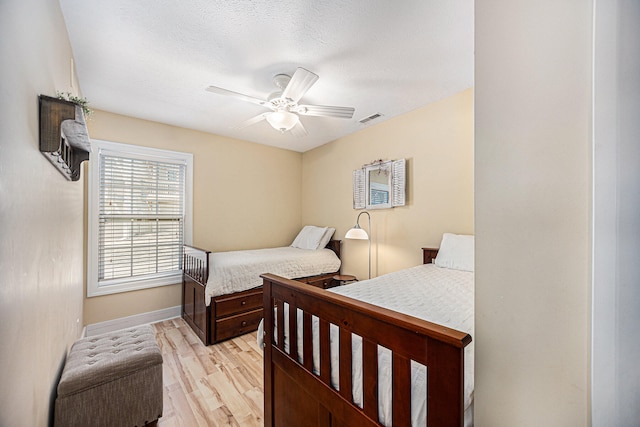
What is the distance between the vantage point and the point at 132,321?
3141mm

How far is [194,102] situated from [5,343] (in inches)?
101

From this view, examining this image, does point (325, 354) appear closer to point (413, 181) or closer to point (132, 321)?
point (413, 181)

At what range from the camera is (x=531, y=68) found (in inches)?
23.1

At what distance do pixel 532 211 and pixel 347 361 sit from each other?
866mm

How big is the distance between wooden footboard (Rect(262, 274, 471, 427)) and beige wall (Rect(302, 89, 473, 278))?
2.05 meters

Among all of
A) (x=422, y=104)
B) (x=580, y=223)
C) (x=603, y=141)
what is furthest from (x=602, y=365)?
(x=422, y=104)

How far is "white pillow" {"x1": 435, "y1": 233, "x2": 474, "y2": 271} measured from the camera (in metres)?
2.38

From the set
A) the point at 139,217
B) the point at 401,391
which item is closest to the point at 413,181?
the point at 401,391

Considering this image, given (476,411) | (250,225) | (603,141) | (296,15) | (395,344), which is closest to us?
(603,141)

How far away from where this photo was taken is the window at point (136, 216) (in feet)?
9.72

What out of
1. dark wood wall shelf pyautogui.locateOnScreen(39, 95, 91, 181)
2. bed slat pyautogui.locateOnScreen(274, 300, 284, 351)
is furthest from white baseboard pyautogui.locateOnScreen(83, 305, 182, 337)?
bed slat pyautogui.locateOnScreen(274, 300, 284, 351)

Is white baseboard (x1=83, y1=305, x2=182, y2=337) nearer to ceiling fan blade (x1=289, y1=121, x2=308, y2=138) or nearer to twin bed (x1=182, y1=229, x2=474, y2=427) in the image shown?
twin bed (x1=182, y1=229, x2=474, y2=427)

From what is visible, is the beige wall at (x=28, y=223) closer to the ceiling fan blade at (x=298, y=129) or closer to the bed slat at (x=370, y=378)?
the bed slat at (x=370, y=378)

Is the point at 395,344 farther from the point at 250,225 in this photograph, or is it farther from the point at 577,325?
the point at 250,225
